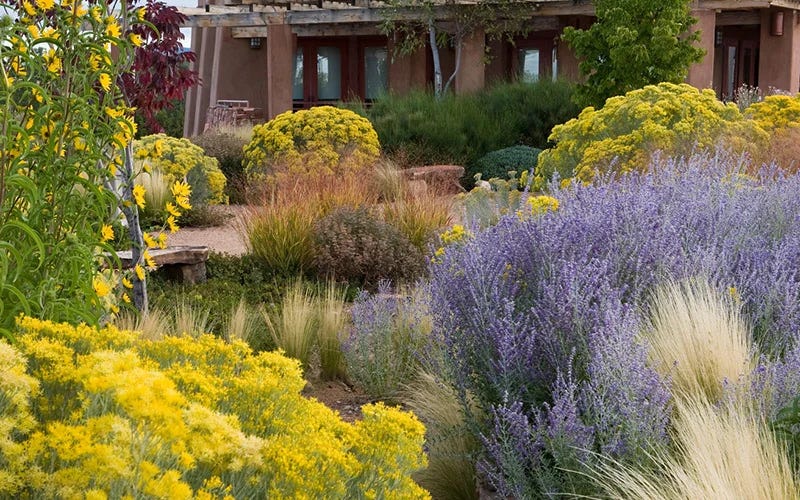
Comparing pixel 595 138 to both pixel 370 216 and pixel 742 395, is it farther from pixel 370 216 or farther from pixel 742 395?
pixel 742 395

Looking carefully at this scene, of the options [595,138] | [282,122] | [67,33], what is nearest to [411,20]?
[282,122]

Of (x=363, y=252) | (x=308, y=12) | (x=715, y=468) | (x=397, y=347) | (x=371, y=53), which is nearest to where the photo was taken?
(x=715, y=468)

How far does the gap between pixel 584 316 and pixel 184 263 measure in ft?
17.4

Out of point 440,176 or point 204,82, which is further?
point 204,82

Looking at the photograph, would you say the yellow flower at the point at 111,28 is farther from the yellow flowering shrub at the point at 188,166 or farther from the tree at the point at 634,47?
the tree at the point at 634,47

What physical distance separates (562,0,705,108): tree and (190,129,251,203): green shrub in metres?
5.61

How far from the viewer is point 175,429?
82.3 inches

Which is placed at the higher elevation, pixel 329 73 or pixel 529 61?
pixel 529 61

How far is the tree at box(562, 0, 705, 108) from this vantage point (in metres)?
16.4

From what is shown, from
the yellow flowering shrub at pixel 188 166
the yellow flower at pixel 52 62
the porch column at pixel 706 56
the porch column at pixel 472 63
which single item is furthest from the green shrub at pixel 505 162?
the yellow flower at pixel 52 62

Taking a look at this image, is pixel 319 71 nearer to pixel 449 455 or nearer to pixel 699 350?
pixel 449 455

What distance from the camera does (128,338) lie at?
9.13 feet

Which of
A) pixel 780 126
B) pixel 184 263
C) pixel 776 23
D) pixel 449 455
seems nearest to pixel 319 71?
pixel 776 23

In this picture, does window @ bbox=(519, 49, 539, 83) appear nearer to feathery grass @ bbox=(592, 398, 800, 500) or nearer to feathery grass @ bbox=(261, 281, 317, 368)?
feathery grass @ bbox=(261, 281, 317, 368)
